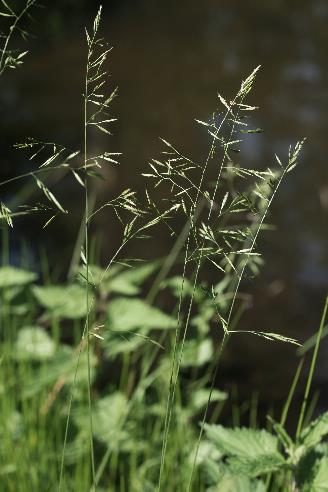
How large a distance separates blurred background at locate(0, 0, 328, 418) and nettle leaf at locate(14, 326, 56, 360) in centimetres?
50

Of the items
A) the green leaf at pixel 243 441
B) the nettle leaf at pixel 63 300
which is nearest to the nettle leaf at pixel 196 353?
the nettle leaf at pixel 63 300

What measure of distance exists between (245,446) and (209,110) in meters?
3.46

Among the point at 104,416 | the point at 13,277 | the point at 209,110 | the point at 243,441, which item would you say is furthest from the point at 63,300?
the point at 209,110

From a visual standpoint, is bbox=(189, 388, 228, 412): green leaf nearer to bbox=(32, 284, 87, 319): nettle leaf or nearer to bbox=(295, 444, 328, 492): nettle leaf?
bbox=(32, 284, 87, 319): nettle leaf

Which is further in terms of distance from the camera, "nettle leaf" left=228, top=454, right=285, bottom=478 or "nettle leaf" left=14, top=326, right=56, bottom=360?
"nettle leaf" left=14, top=326, right=56, bottom=360

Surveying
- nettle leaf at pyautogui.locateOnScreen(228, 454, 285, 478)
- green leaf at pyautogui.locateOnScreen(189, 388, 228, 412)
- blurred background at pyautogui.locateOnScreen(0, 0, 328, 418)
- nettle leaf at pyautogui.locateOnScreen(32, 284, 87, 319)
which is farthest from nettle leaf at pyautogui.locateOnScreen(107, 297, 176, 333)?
nettle leaf at pyautogui.locateOnScreen(228, 454, 285, 478)

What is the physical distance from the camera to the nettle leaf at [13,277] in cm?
181

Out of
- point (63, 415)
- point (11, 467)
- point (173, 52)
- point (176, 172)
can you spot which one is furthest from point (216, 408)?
point (173, 52)

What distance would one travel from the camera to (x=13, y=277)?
1.86m

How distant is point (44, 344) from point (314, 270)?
1.43 metres

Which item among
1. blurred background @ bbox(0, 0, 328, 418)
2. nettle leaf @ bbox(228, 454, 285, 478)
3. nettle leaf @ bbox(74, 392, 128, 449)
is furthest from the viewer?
blurred background @ bbox(0, 0, 328, 418)

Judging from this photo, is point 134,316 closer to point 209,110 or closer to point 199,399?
point 199,399

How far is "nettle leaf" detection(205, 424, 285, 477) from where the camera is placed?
105 centimetres

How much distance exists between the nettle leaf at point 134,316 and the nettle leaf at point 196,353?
84 millimetres
